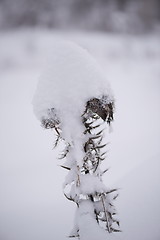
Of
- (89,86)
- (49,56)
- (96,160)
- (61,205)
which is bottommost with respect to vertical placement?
(96,160)

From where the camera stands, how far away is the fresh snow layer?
2457 mm

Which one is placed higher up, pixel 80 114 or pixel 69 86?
pixel 69 86

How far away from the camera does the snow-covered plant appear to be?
2.45 metres

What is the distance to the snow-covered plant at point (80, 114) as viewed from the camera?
2449mm

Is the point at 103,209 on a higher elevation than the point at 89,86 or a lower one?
lower

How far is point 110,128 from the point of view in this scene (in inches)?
108

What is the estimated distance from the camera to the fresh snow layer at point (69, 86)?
2.46 m

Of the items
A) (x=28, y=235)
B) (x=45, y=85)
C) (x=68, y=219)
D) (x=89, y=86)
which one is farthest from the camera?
(x=28, y=235)

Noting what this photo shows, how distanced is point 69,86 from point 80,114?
35cm

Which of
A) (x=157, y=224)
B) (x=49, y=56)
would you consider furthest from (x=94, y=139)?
(x=157, y=224)

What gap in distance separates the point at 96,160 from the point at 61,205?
30.2 m

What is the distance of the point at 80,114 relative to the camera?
2.54 metres

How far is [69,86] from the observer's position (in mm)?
2590

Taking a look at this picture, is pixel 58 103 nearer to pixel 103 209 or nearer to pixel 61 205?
pixel 103 209
